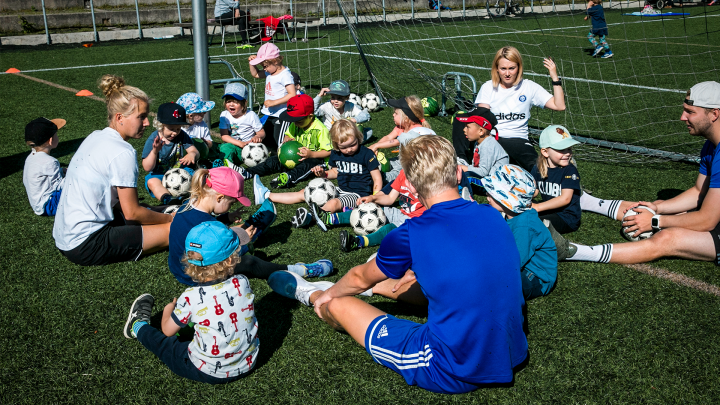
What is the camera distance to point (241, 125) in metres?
7.71

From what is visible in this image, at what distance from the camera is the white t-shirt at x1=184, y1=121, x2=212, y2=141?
7.06 meters

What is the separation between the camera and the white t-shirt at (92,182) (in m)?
4.39

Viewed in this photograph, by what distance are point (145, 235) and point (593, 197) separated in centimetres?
466

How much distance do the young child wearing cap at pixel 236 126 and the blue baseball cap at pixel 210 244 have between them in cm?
440

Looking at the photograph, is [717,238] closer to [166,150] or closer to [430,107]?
[430,107]

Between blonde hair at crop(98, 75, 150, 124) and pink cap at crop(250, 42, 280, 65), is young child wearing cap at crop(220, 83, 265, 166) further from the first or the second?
blonde hair at crop(98, 75, 150, 124)

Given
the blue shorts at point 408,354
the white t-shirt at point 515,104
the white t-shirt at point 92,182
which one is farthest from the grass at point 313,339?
the white t-shirt at point 515,104

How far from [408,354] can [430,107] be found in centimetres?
715

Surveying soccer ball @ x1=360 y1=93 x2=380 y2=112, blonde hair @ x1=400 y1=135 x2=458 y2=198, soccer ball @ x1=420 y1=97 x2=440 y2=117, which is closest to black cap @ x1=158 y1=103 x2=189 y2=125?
blonde hair @ x1=400 y1=135 x2=458 y2=198

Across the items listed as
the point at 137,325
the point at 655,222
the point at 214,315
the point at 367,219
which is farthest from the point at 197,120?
the point at 655,222

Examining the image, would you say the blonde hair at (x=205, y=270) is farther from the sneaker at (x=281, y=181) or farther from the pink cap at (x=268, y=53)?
the pink cap at (x=268, y=53)

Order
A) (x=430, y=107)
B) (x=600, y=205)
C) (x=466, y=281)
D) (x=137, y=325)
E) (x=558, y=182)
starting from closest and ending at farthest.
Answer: (x=466, y=281) < (x=137, y=325) < (x=558, y=182) < (x=600, y=205) < (x=430, y=107)

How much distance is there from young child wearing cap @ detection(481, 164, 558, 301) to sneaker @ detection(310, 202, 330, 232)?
1.86 meters

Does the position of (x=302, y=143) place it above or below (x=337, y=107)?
below
